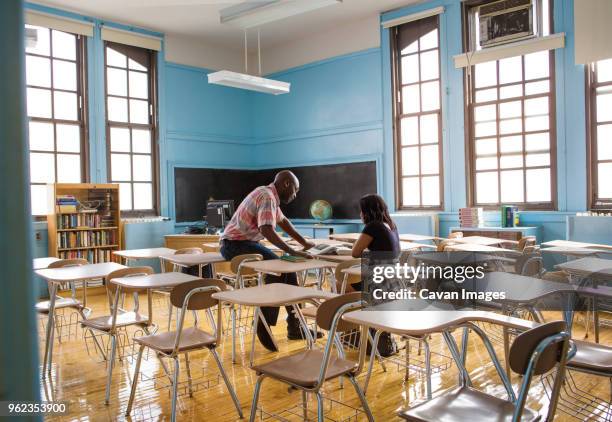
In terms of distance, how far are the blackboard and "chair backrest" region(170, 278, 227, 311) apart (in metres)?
5.74

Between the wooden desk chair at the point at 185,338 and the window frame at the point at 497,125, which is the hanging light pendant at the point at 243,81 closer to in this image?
the window frame at the point at 497,125

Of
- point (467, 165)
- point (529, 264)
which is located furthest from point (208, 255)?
point (467, 165)

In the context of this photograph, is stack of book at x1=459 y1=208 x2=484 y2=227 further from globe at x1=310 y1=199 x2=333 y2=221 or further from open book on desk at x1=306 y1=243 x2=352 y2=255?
open book on desk at x1=306 y1=243 x2=352 y2=255

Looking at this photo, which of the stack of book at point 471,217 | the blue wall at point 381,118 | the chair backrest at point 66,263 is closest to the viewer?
the chair backrest at point 66,263

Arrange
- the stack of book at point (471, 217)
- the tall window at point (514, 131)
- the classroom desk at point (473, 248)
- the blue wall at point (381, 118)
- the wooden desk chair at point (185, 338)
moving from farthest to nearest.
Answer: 1. the stack of book at point (471, 217)
2. the tall window at point (514, 131)
3. the blue wall at point (381, 118)
4. the classroom desk at point (473, 248)
5. the wooden desk chair at point (185, 338)

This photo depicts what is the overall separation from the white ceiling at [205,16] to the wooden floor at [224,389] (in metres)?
5.07

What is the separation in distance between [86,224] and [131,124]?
1878mm

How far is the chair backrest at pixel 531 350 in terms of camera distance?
5.51 feet

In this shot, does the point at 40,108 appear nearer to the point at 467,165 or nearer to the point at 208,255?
the point at 208,255

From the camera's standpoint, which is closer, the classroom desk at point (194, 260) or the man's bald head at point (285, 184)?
the classroom desk at point (194, 260)

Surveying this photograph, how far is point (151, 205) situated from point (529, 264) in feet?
21.8

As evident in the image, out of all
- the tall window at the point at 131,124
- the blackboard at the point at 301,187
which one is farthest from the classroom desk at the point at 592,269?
the tall window at the point at 131,124

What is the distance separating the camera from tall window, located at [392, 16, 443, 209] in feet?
25.6

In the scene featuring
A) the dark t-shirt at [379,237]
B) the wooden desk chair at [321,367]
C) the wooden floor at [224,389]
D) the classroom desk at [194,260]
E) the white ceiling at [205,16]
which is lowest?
the wooden floor at [224,389]
